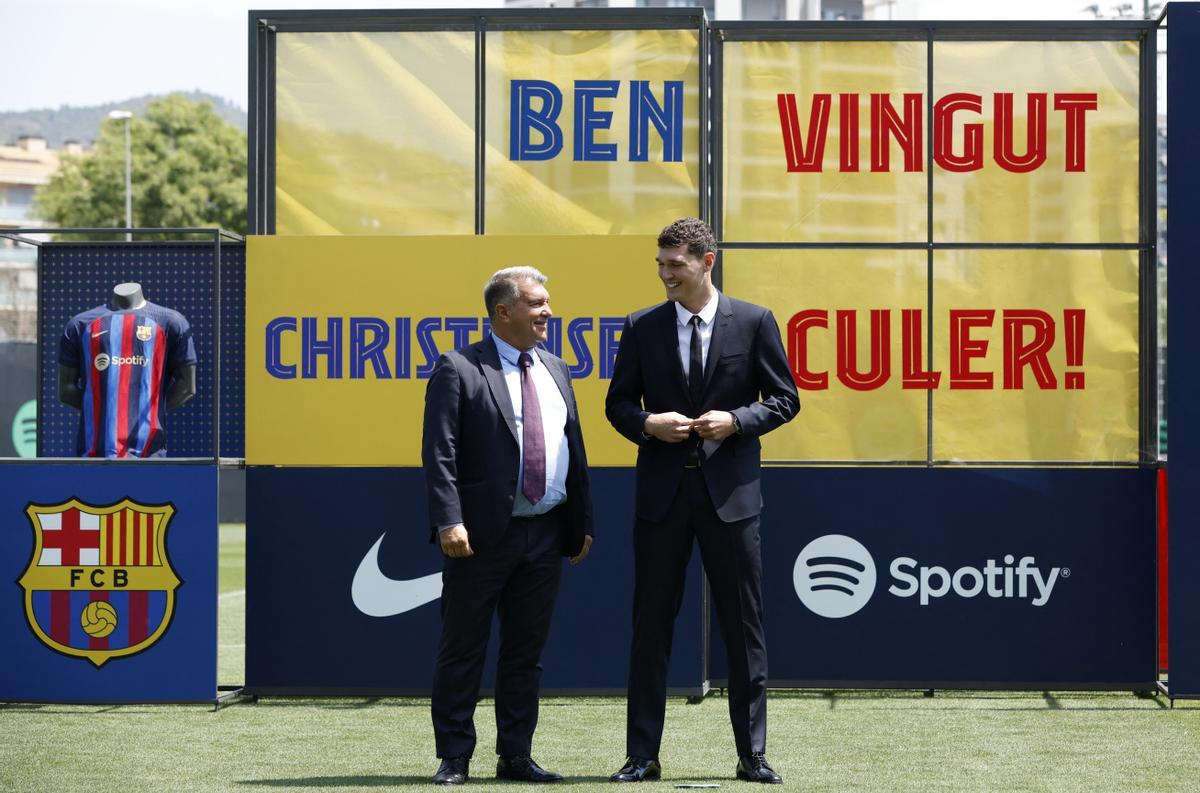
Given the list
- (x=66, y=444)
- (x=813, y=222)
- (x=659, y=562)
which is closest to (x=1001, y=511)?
(x=813, y=222)

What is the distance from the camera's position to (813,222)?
27.7ft

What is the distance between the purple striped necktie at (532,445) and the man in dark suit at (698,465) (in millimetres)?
276

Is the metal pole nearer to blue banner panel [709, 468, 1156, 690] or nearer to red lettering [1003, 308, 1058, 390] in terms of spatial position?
blue banner panel [709, 468, 1156, 690]

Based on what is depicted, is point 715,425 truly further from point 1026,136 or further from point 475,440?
point 1026,136

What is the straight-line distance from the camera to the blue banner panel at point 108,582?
7.96 m

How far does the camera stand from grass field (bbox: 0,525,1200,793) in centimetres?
598

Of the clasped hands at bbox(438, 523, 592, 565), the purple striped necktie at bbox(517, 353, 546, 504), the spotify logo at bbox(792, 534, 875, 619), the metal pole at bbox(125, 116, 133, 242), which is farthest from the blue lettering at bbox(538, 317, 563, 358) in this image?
the metal pole at bbox(125, 116, 133, 242)

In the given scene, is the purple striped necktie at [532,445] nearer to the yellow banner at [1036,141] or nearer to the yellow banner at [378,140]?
the yellow banner at [378,140]

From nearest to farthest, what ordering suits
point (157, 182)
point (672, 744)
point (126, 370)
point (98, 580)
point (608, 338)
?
1. point (672, 744)
2. point (98, 580)
3. point (608, 338)
4. point (126, 370)
5. point (157, 182)

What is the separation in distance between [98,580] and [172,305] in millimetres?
A: 1562

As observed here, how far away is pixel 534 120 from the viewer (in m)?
8.34

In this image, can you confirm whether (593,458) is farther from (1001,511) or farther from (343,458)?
(1001,511)

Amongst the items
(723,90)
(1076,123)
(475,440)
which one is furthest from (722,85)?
(475,440)

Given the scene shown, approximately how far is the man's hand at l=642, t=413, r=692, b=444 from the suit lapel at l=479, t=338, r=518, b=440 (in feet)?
1.61
